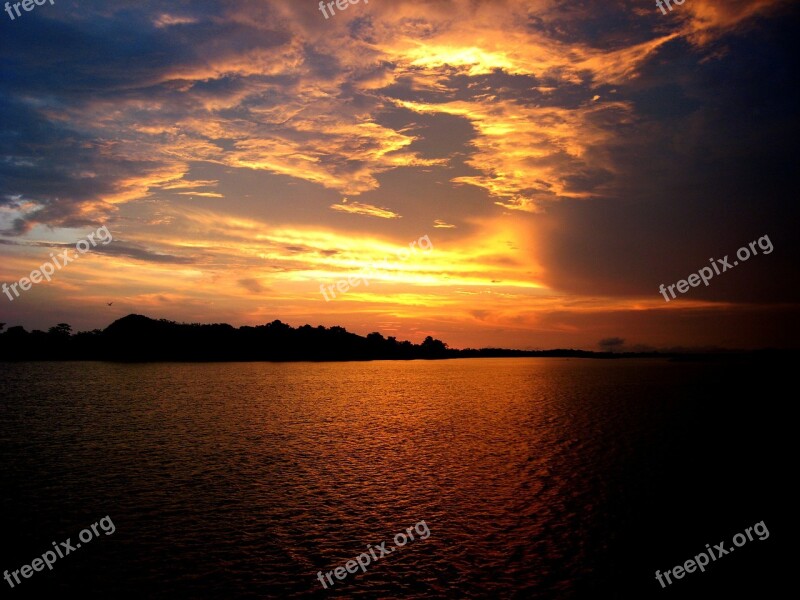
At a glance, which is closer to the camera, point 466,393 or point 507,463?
point 507,463

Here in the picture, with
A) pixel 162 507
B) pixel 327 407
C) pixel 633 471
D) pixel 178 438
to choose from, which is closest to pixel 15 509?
pixel 162 507

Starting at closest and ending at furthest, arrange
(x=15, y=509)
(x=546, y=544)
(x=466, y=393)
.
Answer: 1. (x=546, y=544)
2. (x=15, y=509)
3. (x=466, y=393)

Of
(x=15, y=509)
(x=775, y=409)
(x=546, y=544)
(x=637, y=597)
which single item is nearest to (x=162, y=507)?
(x=15, y=509)

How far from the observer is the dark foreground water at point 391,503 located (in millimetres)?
21984

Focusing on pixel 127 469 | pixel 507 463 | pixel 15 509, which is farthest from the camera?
pixel 507 463

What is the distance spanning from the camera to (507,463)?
44.4 metres

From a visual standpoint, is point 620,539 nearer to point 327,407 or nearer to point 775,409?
point 327,407

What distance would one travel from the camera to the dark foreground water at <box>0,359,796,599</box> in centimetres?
2198

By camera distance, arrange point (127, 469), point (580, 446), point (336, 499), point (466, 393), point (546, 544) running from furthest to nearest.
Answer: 1. point (466, 393)
2. point (580, 446)
3. point (127, 469)
4. point (336, 499)
5. point (546, 544)

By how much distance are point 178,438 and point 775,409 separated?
302ft

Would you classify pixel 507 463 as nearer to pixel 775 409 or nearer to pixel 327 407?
pixel 327 407

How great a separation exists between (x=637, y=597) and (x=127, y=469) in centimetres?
3754

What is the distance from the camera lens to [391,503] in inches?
1294

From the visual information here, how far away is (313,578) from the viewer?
21.9 m
